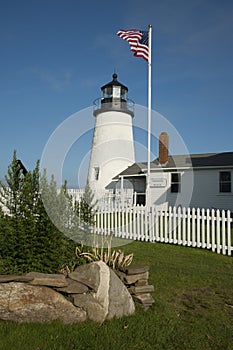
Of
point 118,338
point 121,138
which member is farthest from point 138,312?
point 121,138

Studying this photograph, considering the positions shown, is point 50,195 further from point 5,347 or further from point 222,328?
point 222,328

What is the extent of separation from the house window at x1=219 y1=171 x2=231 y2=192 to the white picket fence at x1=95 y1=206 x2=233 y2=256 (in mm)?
8223

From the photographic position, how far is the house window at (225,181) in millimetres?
18344

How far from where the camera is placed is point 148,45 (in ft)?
42.7

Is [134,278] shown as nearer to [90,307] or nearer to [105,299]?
[105,299]

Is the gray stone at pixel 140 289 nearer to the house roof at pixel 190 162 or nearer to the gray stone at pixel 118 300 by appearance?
the gray stone at pixel 118 300

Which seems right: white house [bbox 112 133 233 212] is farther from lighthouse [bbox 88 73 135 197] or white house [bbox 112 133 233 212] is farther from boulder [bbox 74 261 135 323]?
boulder [bbox 74 261 135 323]

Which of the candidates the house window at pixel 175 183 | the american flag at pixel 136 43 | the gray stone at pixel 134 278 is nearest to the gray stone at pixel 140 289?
the gray stone at pixel 134 278

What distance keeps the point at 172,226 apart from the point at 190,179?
1025 cm

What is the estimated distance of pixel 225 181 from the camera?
18469 millimetres

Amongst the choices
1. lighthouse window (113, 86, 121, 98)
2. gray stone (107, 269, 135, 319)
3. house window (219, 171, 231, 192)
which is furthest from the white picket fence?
lighthouse window (113, 86, 121, 98)

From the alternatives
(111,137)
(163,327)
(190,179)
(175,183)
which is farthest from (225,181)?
(163,327)

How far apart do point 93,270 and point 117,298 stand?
0.50 metres

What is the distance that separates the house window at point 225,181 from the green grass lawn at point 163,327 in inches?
528
